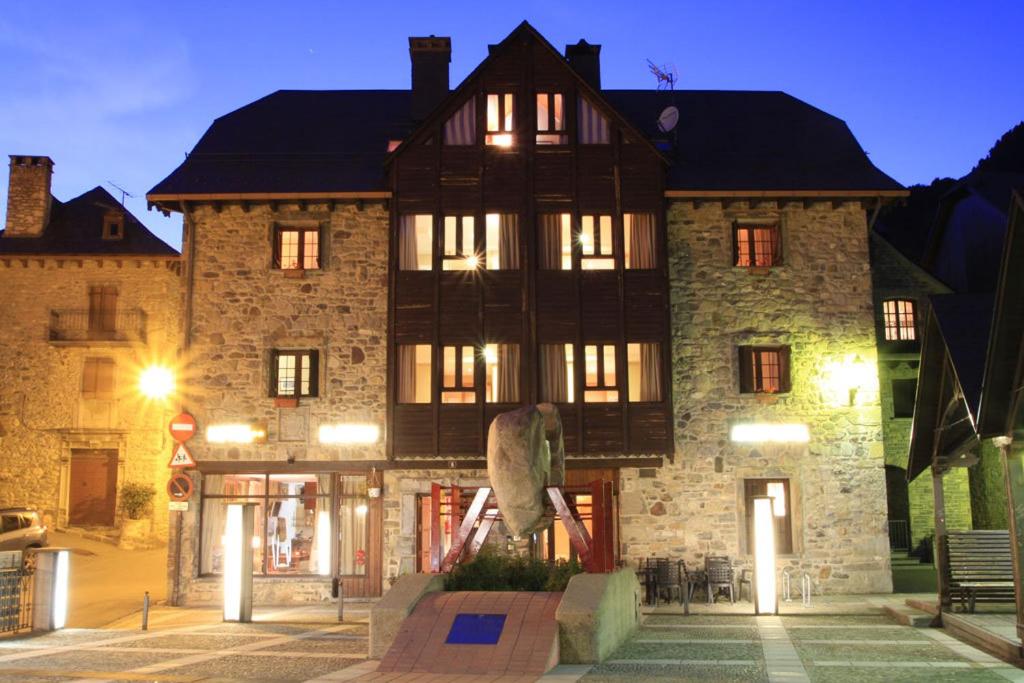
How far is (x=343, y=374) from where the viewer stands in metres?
22.7

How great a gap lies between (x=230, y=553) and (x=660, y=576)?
856cm

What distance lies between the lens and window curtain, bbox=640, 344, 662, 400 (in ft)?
73.5

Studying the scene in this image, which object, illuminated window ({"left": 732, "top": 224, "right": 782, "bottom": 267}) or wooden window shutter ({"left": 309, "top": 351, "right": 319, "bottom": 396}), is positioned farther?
illuminated window ({"left": 732, "top": 224, "right": 782, "bottom": 267})

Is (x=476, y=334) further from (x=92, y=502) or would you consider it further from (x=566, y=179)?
(x=92, y=502)

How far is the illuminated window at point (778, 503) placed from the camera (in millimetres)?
22359

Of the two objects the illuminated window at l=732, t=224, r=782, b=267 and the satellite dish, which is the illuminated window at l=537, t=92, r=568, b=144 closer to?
the satellite dish

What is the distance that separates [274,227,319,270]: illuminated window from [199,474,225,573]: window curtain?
16.1ft

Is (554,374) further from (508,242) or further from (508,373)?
(508,242)

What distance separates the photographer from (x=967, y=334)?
1419 centimetres

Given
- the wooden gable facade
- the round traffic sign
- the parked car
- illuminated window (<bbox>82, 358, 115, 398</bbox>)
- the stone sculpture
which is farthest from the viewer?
illuminated window (<bbox>82, 358, 115, 398</bbox>)

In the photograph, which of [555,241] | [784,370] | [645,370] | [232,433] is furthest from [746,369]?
[232,433]

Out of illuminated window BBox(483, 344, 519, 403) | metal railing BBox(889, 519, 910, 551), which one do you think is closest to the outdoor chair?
illuminated window BBox(483, 344, 519, 403)

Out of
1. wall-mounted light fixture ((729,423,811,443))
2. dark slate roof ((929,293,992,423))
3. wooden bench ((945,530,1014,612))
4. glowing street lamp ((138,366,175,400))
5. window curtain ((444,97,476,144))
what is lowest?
wooden bench ((945,530,1014,612))

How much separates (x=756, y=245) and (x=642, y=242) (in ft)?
8.69
